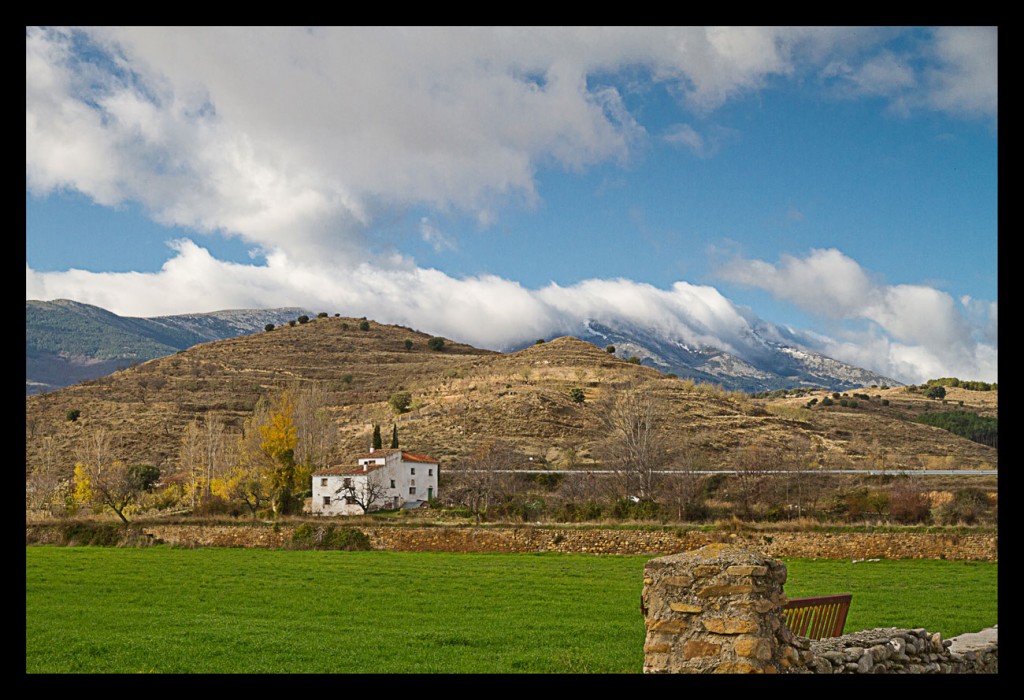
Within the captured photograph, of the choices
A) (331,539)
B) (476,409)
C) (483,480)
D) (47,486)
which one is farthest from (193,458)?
(476,409)

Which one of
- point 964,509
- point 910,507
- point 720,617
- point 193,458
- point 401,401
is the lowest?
point 193,458

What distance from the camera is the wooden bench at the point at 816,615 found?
9.05 m

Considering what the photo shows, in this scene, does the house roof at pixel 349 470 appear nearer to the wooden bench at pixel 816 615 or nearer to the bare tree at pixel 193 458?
the bare tree at pixel 193 458

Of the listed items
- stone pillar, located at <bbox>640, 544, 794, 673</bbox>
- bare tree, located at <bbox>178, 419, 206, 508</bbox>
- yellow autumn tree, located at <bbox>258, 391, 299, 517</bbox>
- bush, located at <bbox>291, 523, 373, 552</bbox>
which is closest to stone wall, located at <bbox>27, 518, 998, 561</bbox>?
bush, located at <bbox>291, 523, 373, 552</bbox>

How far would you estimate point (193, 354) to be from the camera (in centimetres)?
10238

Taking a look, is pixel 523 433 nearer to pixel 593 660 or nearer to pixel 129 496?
pixel 129 496

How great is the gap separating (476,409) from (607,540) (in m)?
42.0

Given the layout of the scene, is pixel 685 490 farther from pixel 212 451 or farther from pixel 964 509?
pixel 212 451

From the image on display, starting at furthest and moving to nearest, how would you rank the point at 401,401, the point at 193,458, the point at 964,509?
1. the point at 401,401
2. the point at 193,458
3. the point at 964,509

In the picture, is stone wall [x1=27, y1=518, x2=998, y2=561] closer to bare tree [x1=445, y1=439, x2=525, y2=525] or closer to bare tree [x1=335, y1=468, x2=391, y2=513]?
bare tree [x1=445, y1=439, x2=525, y2=525]

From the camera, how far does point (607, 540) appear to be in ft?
106

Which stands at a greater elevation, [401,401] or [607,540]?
[401,401]

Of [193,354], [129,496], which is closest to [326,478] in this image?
[129,496]

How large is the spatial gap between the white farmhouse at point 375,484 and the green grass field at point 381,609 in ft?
50.0
